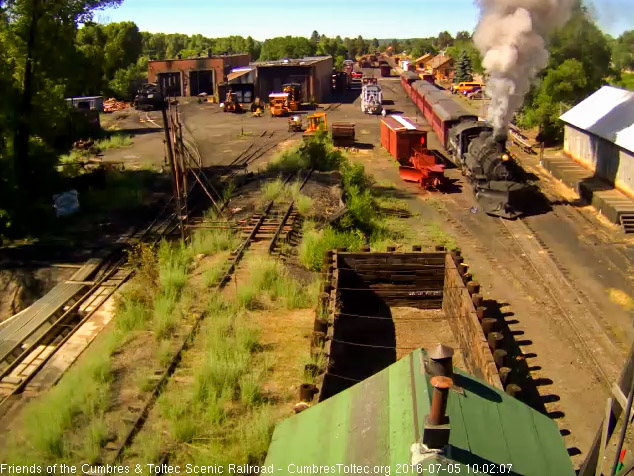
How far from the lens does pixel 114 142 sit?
32.6 m

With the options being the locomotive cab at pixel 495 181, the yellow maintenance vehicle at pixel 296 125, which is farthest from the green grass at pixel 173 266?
the yellow maintenance vehicle at pixel 296 125

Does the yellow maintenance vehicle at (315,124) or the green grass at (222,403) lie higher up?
the yellow maintenance vehicle at (315,124)

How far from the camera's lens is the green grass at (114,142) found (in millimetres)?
32125

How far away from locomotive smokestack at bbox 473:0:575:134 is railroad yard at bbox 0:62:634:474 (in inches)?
144

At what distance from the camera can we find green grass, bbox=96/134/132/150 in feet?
105

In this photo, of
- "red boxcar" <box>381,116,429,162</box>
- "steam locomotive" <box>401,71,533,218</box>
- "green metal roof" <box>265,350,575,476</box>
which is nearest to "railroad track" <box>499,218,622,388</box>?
"steam locomotive" <box>401,71,533,218</box>

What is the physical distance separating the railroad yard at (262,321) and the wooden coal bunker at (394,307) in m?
0.07

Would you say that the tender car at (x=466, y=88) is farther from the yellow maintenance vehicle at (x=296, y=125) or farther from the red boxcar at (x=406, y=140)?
the red boxcar at (x=406, y=140)

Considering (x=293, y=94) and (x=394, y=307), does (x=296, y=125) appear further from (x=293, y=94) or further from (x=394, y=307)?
(x=394, y=307)

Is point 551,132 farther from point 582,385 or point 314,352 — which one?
point 314,352

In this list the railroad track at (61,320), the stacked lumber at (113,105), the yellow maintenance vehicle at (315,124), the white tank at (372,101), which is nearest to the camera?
the railroad track at (61,320)

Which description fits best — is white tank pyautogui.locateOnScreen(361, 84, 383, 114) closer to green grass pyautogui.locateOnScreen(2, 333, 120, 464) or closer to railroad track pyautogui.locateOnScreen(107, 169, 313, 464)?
railroad track pyautogui.locateOnScreen(107, 169, 313, 464)

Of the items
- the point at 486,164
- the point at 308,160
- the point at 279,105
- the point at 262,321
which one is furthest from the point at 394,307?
the point at 279,105

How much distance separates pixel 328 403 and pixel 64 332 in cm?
913
